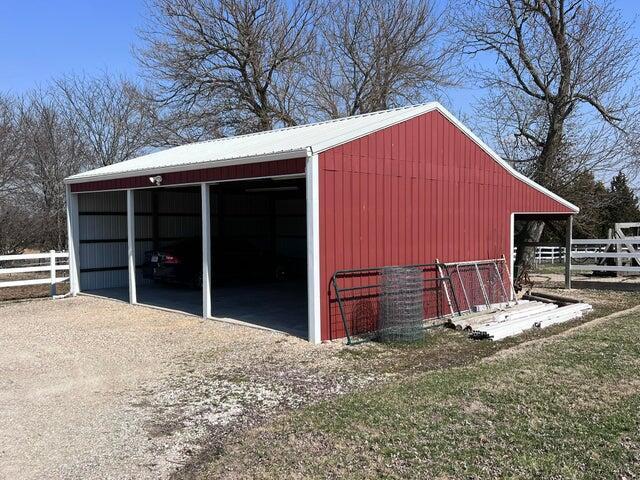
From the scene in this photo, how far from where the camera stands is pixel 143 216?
15.9 meters

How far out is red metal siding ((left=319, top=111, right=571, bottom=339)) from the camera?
8688 millimetres

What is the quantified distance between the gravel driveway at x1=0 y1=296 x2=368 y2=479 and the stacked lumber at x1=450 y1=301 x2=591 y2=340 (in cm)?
262

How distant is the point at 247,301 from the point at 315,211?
5055mm

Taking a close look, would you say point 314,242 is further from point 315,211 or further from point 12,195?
point 12,195

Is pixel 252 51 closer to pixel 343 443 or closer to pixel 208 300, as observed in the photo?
pixel 208 300

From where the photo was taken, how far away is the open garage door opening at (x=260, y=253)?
1160cm

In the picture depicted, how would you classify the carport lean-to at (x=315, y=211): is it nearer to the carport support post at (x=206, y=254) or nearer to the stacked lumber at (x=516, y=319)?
the carport support post at (x=206, y=254)

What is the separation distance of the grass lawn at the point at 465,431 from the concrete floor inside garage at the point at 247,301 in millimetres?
3508

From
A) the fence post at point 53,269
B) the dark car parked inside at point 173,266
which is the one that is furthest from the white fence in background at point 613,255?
the fence post at point 53,269

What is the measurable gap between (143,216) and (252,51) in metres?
10.9

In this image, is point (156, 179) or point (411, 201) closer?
point (411, 201)

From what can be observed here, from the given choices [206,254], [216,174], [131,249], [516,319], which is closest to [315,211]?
[216,174]

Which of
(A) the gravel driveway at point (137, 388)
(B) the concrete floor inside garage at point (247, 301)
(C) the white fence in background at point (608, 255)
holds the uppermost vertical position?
(C) the white fence in background at point (608, 255)

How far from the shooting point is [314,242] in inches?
328
